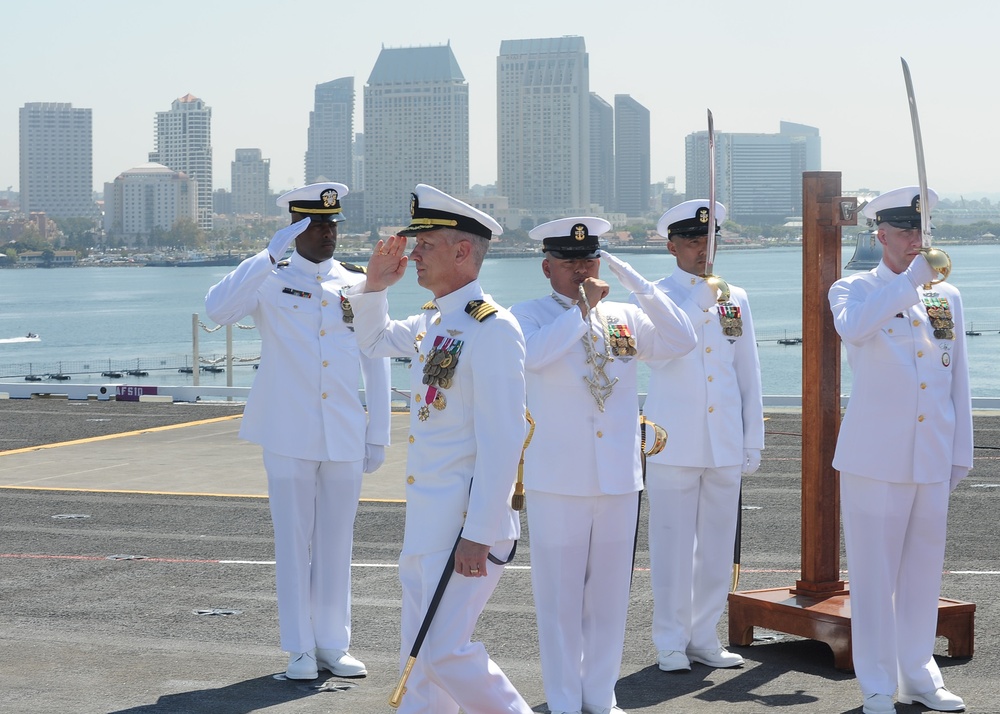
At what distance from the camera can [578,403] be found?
5668 millimetres

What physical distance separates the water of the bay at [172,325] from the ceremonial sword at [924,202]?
34.6 m

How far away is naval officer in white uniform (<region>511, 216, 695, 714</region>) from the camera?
557 centimetres

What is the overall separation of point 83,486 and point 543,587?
836cm

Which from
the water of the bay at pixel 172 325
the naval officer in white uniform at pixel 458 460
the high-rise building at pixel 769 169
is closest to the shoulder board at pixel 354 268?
the naval officer in white uniform at pixel 458 460

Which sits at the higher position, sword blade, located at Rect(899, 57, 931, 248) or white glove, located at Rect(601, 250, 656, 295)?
sword blade, located at Rect(899, 57, 931, 248)

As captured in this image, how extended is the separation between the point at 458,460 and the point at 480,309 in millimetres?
506

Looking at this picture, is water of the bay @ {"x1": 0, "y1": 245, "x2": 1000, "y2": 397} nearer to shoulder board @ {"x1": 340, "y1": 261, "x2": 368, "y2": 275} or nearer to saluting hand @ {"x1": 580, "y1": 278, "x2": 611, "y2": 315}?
shoulder board @ {"x1": 340, "y1": 261, "x2": 368, "y2": 275}

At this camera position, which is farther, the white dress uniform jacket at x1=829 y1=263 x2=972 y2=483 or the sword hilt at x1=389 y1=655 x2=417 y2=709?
the white dress uniform jacket at x1=829 y1=263 x2=972 y2=483

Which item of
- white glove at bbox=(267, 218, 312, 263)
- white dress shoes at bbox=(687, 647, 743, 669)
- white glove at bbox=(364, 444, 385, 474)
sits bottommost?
white dress shoes at bbox=(687, 647, 743, 669)

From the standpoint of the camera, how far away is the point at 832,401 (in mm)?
6781

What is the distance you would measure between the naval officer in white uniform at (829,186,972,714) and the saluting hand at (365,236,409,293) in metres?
1.94

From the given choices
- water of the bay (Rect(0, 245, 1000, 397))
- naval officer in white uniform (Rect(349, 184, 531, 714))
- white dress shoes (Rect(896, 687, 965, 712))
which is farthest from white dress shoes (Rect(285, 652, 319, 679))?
water of the bay (Rect(0, 245, 1000, 397))

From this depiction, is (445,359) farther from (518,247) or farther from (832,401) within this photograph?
(518,247)

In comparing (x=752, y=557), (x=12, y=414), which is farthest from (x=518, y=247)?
(x=752, y=557)
